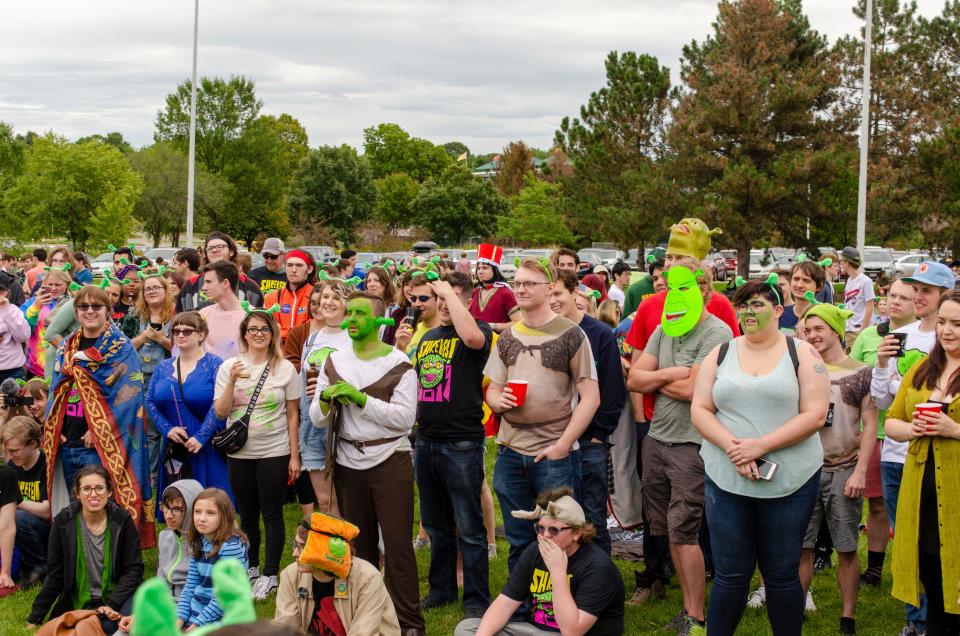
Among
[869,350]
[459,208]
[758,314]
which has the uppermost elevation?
[459,208]

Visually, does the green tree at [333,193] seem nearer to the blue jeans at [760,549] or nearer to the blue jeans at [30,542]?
A: the blue jeans at [30,542]

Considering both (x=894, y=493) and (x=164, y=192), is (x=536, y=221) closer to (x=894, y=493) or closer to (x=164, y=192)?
(x=164, y=192)

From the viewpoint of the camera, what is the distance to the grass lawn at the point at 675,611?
530cm

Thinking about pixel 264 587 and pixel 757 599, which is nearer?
pixel 757 599

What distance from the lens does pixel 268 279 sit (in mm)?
8578

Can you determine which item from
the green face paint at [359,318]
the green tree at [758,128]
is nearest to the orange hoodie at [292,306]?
the green face paint at [359,318]

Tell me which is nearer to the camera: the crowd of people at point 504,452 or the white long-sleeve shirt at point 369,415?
the crowd of people at point 504,452

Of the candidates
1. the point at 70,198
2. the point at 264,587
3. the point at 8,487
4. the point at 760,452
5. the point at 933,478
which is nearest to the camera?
the point at 760,452

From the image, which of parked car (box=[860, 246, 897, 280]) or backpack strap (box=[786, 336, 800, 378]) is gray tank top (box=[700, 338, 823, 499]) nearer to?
backpack strap (box=[786, 336, 800, 378])

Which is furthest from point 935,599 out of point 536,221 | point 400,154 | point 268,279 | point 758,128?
point 400,154

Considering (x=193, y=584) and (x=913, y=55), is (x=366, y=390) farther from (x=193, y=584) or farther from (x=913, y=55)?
(x=913, y=55)

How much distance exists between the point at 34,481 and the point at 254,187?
56342 mm

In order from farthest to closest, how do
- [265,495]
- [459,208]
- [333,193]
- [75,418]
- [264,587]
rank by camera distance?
[459,208] < [333,193] < [75,418] < [265,495] < [264,587]

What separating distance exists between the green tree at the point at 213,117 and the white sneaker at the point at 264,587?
5690cm
